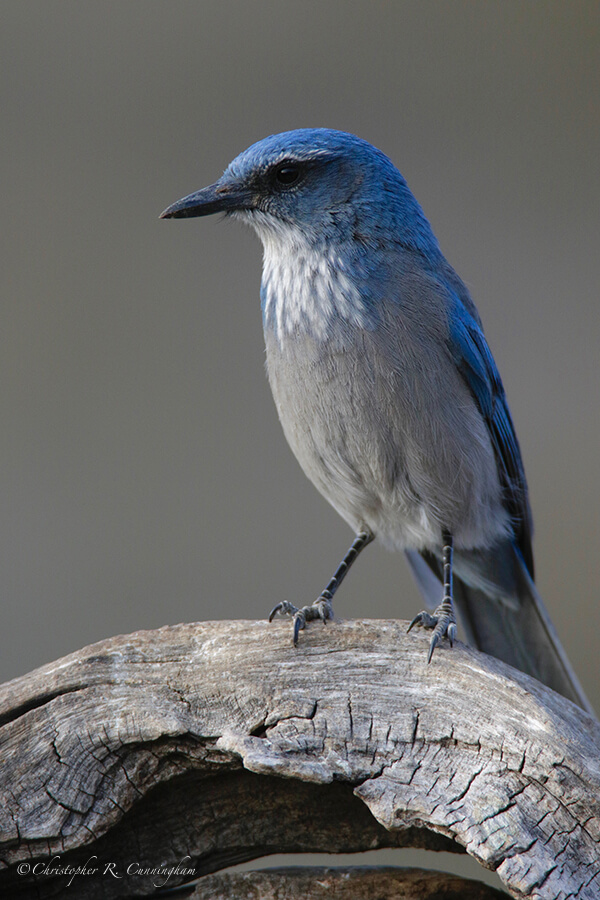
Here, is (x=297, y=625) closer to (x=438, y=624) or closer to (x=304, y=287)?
(x=438, y=624)

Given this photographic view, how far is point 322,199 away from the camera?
123 inches

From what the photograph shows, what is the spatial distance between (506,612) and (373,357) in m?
1.23

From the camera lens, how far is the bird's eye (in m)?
3.13

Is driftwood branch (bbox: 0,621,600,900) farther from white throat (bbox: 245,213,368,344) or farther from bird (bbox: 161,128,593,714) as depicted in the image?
white throat (bbox: 245,213,368,344)

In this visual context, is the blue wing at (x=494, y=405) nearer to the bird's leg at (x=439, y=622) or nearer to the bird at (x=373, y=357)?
the bird at (x=373, y=357)

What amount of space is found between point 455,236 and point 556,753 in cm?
401

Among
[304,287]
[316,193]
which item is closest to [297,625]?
[304,287]

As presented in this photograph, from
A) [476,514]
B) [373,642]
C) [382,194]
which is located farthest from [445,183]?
[373,642]

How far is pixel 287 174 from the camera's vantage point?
124 inches

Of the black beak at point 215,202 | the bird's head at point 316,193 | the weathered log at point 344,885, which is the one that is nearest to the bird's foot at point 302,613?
the weathered log at point 344,885

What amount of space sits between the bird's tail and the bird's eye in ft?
4.97

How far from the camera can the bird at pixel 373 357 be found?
298 centimetres

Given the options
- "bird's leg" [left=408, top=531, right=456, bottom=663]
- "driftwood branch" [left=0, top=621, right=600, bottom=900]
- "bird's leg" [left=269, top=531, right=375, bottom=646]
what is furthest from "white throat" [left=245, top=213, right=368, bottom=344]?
"driftwood branch" [left=0, top=621, right=600, bottom=900]

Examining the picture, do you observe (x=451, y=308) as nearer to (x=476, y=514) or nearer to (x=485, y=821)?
(x=476, y=514)
